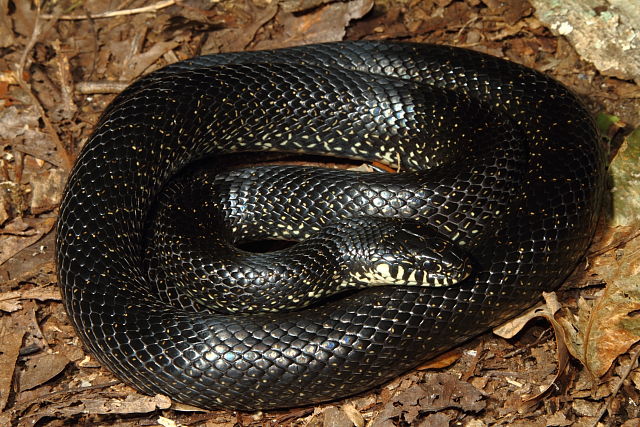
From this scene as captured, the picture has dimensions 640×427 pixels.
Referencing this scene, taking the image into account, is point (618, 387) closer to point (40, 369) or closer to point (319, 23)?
point (40, 369)

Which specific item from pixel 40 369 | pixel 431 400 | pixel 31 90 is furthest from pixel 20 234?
pixel 431 400

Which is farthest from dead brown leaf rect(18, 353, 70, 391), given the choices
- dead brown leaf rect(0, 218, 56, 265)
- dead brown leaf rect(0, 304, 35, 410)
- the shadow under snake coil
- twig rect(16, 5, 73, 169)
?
twig rect(16, 5, 73, 169)

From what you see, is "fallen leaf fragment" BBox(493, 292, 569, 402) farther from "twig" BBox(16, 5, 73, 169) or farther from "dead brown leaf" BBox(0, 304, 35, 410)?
"twig" BBox(16, 5, 73, 169)

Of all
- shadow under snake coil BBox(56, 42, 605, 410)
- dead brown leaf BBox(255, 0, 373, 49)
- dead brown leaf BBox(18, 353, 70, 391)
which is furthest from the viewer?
dead brown leaf BBox(255, 0, 373, 49)

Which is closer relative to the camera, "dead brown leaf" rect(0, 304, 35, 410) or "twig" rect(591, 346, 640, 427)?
"twig" rect(591, 346, 640, 427)


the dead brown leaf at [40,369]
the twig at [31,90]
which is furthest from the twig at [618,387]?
the twig at [31,90]
